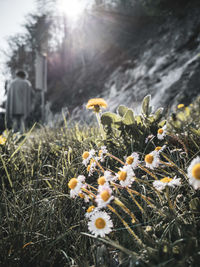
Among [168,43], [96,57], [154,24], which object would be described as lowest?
[168,43]

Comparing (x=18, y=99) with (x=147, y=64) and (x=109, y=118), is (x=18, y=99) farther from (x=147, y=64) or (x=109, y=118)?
(x=109, y=118)

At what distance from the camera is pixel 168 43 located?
5.70m

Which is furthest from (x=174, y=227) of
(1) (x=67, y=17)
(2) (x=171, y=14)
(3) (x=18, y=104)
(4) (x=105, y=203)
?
(1) (x=67, y=17)

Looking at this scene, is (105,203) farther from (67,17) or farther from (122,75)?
(67,17)

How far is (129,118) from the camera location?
114 cm

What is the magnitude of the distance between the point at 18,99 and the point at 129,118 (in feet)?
17.0

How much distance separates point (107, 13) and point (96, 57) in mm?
1800

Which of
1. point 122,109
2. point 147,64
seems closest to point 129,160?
point 122,109

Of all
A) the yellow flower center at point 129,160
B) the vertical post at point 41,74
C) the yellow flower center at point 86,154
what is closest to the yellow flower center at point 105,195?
the yellow flower center at point 129,160

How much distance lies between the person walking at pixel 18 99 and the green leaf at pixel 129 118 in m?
4.96

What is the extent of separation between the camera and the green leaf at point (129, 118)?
1.13m

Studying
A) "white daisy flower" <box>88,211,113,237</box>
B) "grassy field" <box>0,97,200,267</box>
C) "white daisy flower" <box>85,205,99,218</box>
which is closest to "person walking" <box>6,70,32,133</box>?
"grassy field" <box>0,97,200,267</box>

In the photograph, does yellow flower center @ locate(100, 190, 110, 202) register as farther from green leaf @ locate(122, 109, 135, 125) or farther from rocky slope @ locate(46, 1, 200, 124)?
rocky slope @ locate(46, 1, 200, 124)

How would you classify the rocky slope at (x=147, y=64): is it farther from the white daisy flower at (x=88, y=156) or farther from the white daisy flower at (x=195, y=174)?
the white daisy flower at (x=195, y=174)
